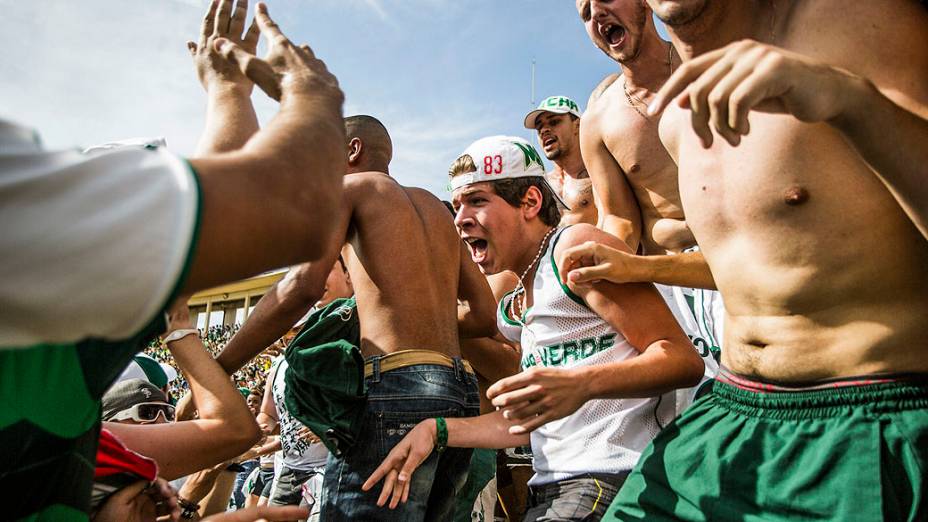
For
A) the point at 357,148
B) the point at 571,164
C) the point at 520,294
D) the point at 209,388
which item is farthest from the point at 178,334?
the point at 571,164

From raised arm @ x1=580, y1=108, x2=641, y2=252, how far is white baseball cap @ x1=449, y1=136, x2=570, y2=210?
0.53 m

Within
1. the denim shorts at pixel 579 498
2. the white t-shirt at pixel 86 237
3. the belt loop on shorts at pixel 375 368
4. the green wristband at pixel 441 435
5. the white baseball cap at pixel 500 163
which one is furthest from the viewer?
the white baseball cap at pixel 500 163

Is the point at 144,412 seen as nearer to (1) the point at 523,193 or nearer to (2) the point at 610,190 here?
(1) the point at 523,193

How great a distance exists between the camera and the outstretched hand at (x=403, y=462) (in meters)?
2.36

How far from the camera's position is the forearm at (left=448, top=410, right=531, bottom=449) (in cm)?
246

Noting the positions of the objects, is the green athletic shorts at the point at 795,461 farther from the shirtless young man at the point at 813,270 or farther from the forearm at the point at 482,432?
the forearm at the point at 482,432

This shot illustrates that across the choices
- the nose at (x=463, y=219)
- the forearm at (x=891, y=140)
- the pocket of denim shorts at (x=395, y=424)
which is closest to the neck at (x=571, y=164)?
the nose at (x=463, y=219)

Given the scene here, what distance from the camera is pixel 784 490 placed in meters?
1.67

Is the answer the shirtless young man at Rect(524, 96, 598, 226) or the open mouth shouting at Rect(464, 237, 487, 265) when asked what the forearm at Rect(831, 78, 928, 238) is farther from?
the shirtless young man at Rect(524, 96, 598, 226)

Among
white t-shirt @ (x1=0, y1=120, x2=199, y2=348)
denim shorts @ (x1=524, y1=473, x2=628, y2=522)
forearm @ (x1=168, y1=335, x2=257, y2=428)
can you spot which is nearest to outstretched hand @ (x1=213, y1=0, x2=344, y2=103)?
white t-shirt @ (x1=0, y1=120, x2=199, y2=348)

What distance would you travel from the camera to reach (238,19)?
1904 mm

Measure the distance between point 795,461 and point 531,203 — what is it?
1851 millimetres

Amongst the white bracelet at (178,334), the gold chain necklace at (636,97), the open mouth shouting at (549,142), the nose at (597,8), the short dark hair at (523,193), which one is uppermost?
the nose at (597,8)

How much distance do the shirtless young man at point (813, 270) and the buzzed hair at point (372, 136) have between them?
2388 millimetres
